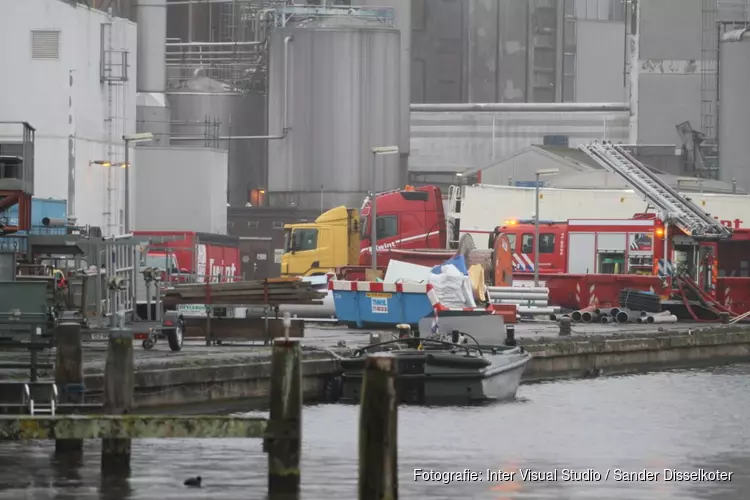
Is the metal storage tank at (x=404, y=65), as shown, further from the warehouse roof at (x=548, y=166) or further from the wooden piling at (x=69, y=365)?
the wooden piling at (x=69, y=365)

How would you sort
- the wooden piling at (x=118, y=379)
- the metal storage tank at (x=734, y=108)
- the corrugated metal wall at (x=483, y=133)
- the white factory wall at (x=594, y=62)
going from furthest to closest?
the white factory wall at (x=594, y=62), the corrugated metal wall at (x=483, y=133), the metal storage tank at (x=734, y=108), the wooden piling at (x=118, y=379)

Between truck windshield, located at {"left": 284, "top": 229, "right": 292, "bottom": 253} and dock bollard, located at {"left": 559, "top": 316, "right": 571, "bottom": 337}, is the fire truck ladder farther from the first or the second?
dock bollard, located at {"left": 559, "top": 316, "right": 571, "bottom": 337}

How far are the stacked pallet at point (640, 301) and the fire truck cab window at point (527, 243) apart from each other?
6.20m

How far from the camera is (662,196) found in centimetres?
5719

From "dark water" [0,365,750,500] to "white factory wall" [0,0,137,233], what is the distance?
34.9 m

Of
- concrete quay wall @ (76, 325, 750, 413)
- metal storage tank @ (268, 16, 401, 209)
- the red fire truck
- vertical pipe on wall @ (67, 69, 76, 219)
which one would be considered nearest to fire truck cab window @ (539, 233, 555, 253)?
the red fire truck

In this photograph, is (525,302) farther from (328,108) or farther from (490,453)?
(328,108)

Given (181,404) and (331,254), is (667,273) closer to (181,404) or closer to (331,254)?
(331,254)

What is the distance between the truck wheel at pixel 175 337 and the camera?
103 ft

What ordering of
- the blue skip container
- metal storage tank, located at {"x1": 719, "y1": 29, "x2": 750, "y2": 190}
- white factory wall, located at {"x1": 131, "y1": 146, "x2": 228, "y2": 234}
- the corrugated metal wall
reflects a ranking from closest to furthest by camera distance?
the blue skip container, white factory wall, located at {"x1": 131, "y1": 146, "x2": 228, "y2": 234}, metal storage tank, located at {"x1": 719, "y1": 29, "x2": 750, "y2": 190}, the corrugated metal wall

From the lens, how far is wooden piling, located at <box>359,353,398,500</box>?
15.2 m

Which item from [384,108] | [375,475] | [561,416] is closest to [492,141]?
[384,108]

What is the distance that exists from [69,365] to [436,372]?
839 cm

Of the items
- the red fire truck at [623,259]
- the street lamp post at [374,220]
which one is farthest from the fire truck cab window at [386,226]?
the red fire truck at [623,259]
